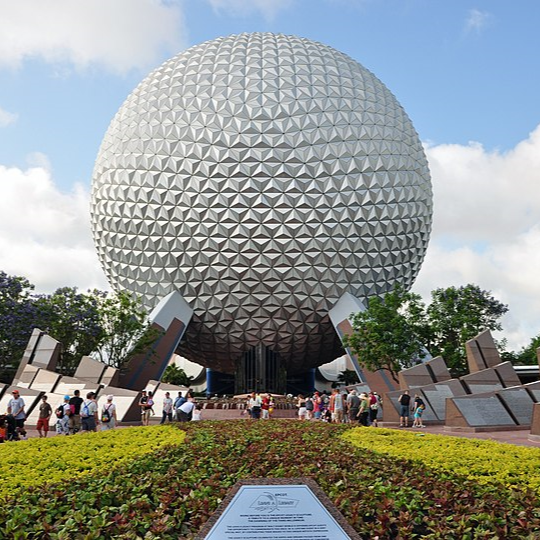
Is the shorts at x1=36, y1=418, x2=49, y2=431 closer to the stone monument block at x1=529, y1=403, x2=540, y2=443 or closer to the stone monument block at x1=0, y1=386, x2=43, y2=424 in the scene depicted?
the stone monument block at x1=0, y1=386, x2=43, y2=424

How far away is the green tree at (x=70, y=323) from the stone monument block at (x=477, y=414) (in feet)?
63.6

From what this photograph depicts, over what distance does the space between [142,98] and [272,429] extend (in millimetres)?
23200

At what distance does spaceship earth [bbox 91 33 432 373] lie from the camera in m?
29.0

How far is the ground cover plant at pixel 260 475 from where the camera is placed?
4965 mm

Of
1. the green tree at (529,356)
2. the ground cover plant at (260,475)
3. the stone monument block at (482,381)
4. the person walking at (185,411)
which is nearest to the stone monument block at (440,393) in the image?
the stone monument block at (482,381)

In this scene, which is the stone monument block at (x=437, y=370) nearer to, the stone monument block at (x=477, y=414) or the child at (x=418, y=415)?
the child at (x=418, y=415)

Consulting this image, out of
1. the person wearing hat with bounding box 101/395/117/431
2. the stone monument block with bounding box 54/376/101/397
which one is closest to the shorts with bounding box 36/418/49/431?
the person wearing hat with bounding box 101/395/117/431

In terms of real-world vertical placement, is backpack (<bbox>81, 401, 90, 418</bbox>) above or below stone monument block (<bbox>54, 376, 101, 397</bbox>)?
below

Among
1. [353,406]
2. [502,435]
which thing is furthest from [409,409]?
[502,435]

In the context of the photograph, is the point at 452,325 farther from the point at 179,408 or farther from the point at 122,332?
the point at 179,408

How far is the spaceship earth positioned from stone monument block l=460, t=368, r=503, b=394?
Answer: 10062 mm

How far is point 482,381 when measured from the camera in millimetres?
21719

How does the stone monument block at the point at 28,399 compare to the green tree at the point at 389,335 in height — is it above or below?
below

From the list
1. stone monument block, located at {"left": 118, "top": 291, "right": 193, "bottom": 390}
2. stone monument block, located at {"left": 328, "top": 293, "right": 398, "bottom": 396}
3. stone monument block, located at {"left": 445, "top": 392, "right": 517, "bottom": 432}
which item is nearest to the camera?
stone monument block, located at {"left": 445, "top": 392, "right": 517, "bottom": 432}
